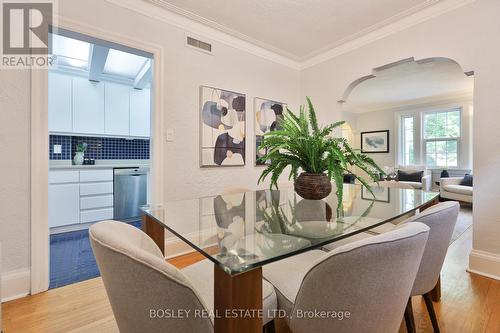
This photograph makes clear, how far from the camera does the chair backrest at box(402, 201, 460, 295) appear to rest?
1.01m

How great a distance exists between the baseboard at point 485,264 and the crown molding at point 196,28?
2.99 m

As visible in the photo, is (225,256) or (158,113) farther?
(158,113)

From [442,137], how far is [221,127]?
18.8 ft

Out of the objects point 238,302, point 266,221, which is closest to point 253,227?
point 266,221

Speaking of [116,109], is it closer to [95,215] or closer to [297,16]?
[95,215]

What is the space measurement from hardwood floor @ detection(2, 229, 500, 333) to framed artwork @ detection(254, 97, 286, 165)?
2075 mm

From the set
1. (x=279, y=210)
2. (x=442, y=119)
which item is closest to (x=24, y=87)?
(x=279, y=210)

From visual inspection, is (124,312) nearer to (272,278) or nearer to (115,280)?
(115,280)

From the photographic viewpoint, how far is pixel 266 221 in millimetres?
1097

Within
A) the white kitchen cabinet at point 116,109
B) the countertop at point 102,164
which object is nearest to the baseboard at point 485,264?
the countertop at point 102,164

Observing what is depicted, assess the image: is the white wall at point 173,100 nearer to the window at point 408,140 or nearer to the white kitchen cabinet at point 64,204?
the white kitchen cabinet at point 64,204

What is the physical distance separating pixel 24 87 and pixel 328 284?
7.54 feet

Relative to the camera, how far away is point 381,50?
8.74 feet

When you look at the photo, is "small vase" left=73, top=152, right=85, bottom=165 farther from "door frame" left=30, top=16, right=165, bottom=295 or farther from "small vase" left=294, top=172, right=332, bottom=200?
"small vase" left=294, top=172, right=332, bottom=200
